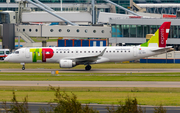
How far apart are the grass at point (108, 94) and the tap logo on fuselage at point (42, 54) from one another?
59.3 feet

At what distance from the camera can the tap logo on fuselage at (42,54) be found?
53156mm

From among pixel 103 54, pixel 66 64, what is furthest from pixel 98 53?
pixel 66 64

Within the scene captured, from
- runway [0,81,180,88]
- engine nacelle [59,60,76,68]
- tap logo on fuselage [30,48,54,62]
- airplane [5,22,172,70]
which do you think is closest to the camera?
runway [0,81,180,88]

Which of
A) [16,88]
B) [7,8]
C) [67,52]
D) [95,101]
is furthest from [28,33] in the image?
[7,8]

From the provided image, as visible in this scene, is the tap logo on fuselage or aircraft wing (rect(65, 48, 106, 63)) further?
the tap logo on fuselage

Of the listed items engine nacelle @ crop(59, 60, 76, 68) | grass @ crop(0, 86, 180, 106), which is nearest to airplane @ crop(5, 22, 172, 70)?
engine nacelle @ crop(59, 60, 76, 68)

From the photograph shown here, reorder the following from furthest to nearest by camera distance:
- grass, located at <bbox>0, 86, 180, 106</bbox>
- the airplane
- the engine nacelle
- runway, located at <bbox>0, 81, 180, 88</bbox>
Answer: the airplane < the engine nacelle < runway, located at <bbox>0, 81, 180, 88</bbox> < grass, located at <bbox>0, 86, 180, 106</bbox>

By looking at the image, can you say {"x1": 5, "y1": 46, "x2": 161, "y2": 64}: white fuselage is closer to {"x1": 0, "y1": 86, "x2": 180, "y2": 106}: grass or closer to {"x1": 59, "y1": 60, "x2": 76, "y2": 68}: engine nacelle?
{"x1": 59, "y1": 60, "x2": 76, "y2": 68}: engine nacelle

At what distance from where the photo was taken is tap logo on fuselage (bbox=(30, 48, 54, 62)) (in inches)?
2093

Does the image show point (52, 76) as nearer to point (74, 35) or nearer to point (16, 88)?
point (16, 88)

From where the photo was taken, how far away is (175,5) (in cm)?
16750

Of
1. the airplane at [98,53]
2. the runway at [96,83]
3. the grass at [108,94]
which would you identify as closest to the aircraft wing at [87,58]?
the airplane at [98,53]

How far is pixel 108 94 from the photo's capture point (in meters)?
31.1

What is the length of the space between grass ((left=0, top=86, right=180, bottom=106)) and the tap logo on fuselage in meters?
18.1
